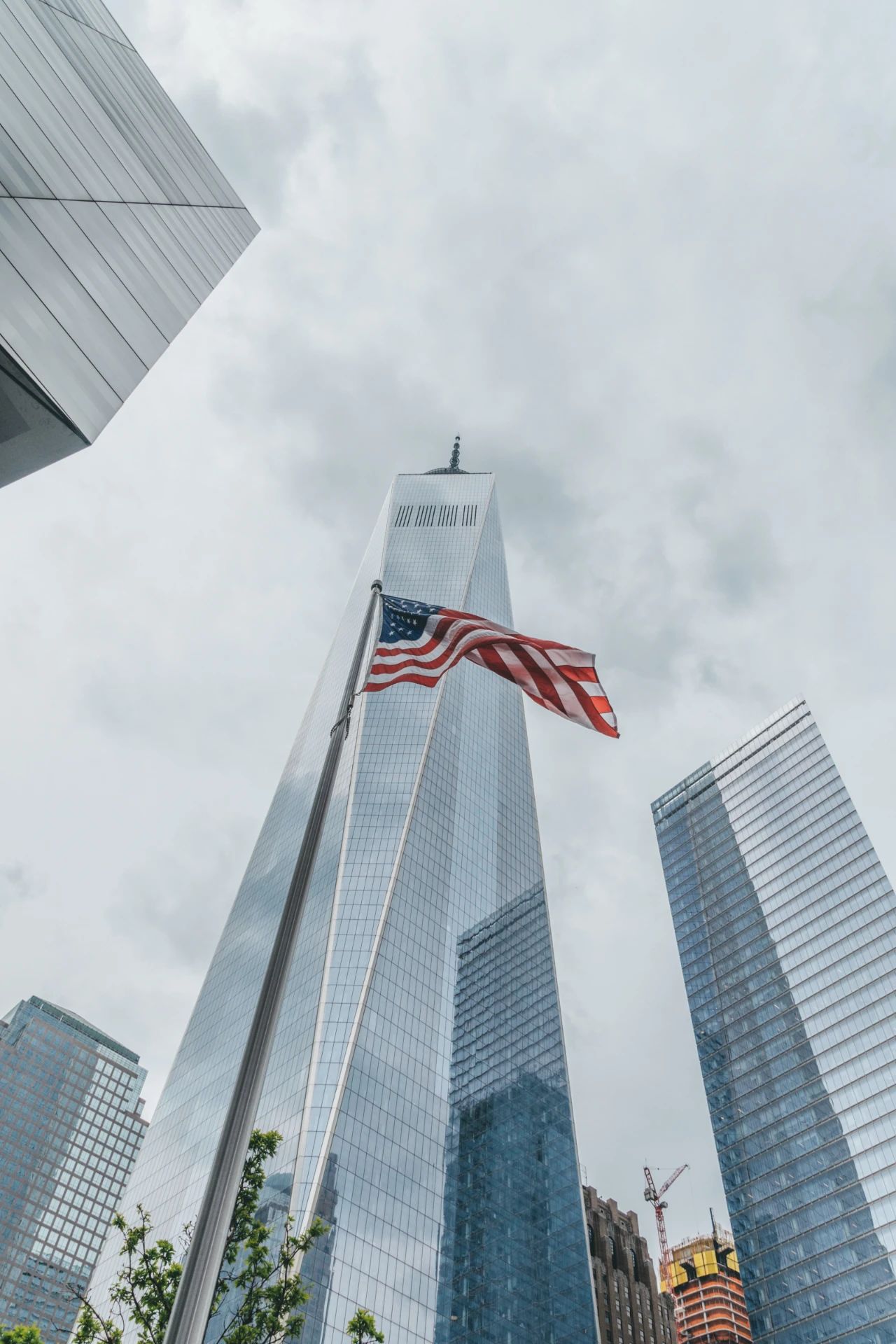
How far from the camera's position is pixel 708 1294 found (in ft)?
604

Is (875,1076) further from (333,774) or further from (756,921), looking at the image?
(333,774)

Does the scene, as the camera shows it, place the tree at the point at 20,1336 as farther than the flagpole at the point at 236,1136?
Yes

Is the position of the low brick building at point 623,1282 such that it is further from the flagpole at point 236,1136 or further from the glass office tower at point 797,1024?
the flagpole at point 236,1136

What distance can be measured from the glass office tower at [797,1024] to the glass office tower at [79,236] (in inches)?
4444

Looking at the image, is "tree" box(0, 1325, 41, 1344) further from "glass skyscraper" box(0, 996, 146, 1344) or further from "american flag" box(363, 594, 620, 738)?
"glass skyscraper" box(0, 996, 146, 1344)

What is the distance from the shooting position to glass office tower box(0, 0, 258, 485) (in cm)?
2012

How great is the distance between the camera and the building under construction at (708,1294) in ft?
584

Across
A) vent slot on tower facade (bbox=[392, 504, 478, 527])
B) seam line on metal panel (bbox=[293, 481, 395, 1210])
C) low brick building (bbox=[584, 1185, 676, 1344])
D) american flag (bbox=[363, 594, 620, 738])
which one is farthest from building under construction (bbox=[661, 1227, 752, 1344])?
american flag (bbox=[363, 594, 620, 738])

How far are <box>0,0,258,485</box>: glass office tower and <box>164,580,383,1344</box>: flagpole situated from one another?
1011 cm

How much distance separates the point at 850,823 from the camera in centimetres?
13262

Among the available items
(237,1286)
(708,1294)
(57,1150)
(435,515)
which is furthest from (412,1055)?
(708,1294)

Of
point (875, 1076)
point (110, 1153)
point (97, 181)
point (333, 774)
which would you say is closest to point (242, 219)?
point (97, 181)

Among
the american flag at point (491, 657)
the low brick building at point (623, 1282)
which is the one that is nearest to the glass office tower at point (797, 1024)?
the low brick building at point (623, 1282)

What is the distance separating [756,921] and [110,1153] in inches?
4674
